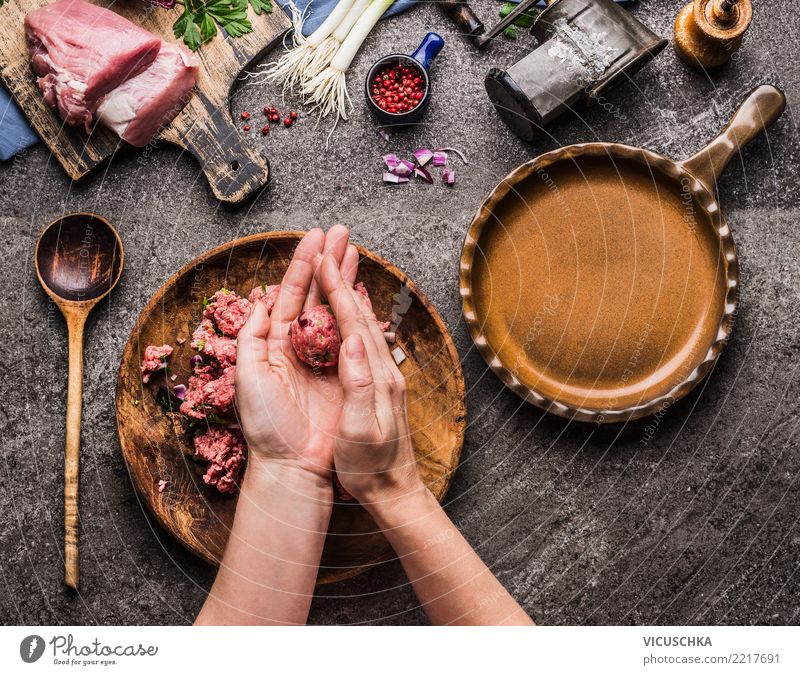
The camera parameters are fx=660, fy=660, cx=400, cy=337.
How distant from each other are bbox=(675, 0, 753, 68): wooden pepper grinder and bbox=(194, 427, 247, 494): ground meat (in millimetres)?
1544

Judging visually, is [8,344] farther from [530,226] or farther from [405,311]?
[530,226]

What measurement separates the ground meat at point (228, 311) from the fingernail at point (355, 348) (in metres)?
0.33

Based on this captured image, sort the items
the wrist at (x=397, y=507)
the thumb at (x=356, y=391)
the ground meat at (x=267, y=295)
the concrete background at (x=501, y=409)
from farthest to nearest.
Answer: the concrete background at (x=501, y=409)
the ground meat at (x=267, y=295)
the wrist at (x=397, y=507)
the thumb at (x=356, y=391)

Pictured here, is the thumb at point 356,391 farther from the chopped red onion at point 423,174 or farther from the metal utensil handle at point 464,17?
the metal utensil handle at point 464,17

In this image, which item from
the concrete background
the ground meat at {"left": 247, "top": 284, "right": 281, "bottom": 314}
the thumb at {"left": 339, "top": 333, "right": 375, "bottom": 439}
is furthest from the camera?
the concrete background

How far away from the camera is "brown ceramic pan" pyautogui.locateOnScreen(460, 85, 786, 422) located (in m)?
1.67

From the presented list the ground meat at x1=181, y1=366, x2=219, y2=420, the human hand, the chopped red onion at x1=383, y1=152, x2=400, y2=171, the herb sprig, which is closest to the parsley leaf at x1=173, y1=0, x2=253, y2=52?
the herb sprig

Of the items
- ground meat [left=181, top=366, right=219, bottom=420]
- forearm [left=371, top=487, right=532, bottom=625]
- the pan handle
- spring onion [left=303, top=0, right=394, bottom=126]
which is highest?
spring onion [left=303, top=0, right=394, bottom=126]

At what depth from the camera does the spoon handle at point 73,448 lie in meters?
1.67

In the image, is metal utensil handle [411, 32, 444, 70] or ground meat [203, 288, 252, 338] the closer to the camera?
ground meat [203, 288, 252, 338]

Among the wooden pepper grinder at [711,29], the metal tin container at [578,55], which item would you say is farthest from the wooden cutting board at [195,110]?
the wooden pepper grinder at [711,29]

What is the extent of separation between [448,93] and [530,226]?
0.45m

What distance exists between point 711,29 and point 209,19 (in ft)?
4.19

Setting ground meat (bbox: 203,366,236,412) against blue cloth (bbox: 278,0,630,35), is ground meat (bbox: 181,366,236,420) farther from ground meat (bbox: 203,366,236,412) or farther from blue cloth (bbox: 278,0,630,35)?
blue cloth (bbox: 278,0,630,35)
